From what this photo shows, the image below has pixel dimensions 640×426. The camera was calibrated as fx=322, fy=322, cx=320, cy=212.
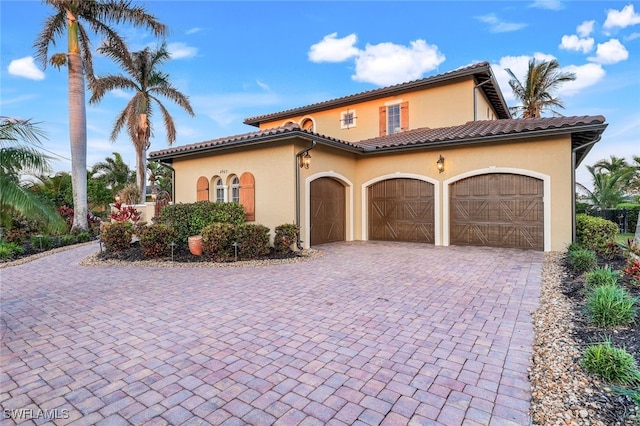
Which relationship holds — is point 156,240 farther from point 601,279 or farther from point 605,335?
point 601,279

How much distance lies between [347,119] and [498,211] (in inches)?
325

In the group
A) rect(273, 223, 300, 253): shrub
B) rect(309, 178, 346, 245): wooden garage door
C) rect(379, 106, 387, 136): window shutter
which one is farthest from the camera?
rect(379, 106, 387, 136): window shutter

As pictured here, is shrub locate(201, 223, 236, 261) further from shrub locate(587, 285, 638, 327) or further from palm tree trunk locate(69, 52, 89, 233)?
palm tree trunk locate(69, 52, 89, 233)

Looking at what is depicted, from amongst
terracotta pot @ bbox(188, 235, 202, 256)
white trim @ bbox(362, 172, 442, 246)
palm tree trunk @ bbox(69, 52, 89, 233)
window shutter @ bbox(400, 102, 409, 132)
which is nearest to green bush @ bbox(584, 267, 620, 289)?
white trim @ bbox(362, 172, 442, 246)

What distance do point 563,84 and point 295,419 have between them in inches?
1018

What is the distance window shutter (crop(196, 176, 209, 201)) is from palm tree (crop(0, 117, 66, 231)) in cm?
728

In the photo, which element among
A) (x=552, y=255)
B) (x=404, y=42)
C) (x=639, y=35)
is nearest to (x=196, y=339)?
(x=552, y=255)

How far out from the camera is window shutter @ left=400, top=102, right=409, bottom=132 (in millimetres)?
13891

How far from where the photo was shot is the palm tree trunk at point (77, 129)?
1303 cm

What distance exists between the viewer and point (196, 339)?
11.8 feet

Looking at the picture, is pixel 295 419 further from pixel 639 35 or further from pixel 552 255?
pixel 639 35

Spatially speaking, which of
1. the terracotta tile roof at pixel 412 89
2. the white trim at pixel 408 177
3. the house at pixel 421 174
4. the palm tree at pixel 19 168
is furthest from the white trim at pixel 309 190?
the palm tree at pixel 19 168

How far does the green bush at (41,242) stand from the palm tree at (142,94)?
6.47m

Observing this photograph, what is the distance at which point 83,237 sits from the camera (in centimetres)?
1303
